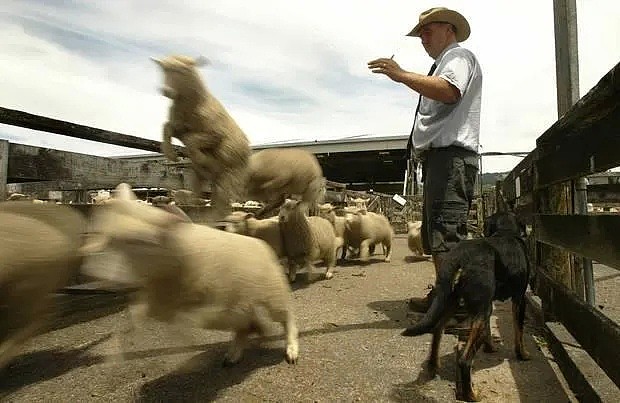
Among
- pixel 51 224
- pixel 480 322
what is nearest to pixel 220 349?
pixel 480 322

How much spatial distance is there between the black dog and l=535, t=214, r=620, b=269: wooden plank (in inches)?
13.7

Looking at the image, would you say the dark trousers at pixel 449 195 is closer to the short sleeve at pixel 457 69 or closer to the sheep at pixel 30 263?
the short sleeve at pixel 457 69

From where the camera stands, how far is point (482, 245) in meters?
3.15

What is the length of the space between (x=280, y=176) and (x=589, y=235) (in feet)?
6.19

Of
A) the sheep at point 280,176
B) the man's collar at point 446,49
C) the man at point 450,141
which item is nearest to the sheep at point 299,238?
the sheep at point 280,176

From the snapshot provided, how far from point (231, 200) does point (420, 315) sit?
9.53 ft

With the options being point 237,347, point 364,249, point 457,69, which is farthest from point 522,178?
point 364,249

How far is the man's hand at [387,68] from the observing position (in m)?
3.48

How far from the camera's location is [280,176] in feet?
10.4

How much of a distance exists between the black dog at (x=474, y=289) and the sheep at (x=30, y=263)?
196cm

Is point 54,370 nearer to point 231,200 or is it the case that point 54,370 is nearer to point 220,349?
point 220,349

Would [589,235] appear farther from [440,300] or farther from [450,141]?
→ [450,141]

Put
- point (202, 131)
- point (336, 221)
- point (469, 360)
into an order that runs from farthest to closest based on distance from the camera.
A: point (336, 221) → point (469, 360) → point (202, 131)

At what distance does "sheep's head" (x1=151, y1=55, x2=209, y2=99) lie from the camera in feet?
6.38
